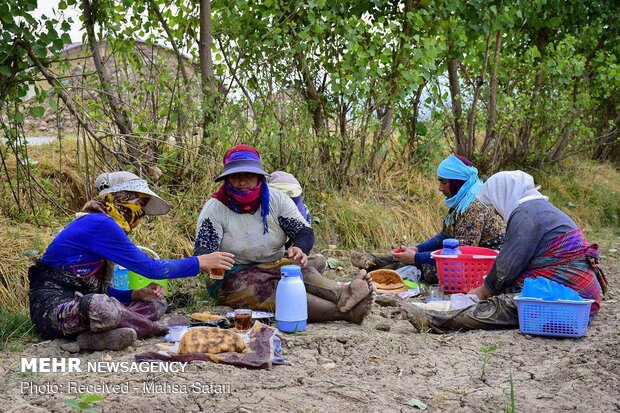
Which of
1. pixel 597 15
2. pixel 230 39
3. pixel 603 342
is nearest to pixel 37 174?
pixel 230 39

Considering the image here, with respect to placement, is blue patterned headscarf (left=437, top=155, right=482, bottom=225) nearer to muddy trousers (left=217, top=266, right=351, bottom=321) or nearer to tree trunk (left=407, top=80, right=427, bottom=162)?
muddy trousers (left=217, top=266, right=351, bottom=321)

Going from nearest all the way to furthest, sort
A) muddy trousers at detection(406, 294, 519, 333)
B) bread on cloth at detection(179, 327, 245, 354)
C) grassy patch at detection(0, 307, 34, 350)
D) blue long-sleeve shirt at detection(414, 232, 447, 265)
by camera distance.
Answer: bread on cloth at detection(179, 327, 245, 354)
grassy patch at detection(0, 307, 34, 350)
muddy trousers at detection(406, 294, 519, 333)
blue long-sleeve shirt at detection(414, 232, 447, 265)

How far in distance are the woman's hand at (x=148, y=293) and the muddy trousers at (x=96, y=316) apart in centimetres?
37

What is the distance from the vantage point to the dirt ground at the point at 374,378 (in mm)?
3447

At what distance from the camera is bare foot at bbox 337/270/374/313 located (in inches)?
198

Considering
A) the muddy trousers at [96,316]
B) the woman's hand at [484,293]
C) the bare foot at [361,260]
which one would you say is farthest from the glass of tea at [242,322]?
the bare foot at [361,260]

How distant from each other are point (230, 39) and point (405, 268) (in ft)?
10.5

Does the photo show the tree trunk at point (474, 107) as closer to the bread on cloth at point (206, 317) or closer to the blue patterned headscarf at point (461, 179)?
the blue patterned headscarf at point (461, 179)

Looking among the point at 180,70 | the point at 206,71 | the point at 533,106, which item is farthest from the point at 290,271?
the point at 533,106

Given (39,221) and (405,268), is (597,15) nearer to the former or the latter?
(405,268)

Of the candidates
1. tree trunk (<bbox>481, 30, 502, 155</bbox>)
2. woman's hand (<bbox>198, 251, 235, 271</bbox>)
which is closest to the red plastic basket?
woman's hand (<bbox>198, 251, 235, 271</bbox>)

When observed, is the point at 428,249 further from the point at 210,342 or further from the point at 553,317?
the point at 210,342

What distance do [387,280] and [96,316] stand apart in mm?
2941

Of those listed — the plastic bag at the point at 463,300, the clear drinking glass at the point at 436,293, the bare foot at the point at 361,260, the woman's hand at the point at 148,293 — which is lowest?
the clear drinking glass at the point at 436,293
